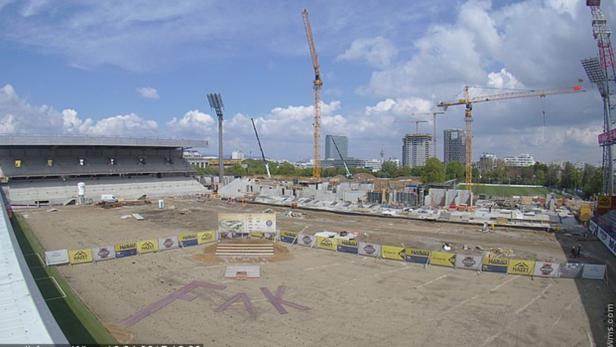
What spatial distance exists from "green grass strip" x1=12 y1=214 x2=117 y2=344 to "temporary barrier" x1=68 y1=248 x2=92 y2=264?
1.25m

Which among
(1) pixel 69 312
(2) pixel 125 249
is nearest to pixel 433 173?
(2) pixel 125 249

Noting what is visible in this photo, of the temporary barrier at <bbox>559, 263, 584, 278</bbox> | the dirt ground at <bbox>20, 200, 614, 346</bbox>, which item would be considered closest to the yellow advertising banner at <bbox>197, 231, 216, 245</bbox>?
the dirt ground at <bbox>20, 200, 614, 346</bbox>

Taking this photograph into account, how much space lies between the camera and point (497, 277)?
25125 mm

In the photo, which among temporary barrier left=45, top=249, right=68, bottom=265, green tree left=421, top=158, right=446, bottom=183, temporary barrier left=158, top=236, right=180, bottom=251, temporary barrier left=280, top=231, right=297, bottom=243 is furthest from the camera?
green tree left=421, top=158, right=446, bottom=183

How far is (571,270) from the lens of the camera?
25.0 metres

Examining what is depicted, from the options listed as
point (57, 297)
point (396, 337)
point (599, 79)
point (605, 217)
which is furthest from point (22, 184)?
point (599, 79)

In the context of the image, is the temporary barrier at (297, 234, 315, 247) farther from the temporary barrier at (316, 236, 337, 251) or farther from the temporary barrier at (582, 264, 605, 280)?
the temporary barrier at (582, 264, 605, 280)

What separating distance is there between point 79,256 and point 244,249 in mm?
11478

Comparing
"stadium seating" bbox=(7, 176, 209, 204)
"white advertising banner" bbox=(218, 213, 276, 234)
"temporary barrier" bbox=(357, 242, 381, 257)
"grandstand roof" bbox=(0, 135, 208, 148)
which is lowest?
"temporary barrier" bbox=(357, 242, 381, 257)

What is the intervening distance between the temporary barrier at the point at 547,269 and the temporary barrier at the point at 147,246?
27037 millimetres

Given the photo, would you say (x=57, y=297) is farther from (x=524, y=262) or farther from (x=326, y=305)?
(x=524, y=262)

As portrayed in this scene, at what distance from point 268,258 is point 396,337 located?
48.1ft

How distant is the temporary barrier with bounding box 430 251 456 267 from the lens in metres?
27.1

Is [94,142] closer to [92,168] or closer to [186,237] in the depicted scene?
[92,168]
